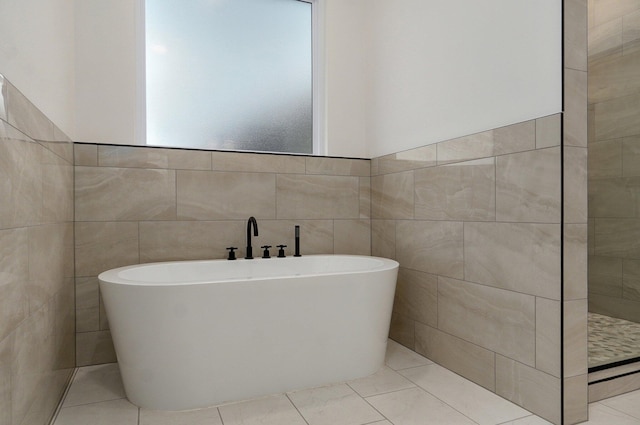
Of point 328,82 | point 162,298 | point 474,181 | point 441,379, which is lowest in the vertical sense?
point 441,379

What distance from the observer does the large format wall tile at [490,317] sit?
67.3 inches

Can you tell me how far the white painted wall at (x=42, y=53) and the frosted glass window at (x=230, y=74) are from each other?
51cm

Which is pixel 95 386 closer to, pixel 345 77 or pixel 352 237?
pixel 352 237

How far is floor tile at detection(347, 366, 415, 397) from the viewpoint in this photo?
1.92m

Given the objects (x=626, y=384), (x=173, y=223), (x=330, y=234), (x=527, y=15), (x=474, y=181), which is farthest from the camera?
(x=330, y=234)

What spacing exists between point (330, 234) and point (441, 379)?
1.22m

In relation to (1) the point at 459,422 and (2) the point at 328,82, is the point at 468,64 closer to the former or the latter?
(2) the point at 328,82

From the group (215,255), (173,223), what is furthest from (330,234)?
(173,223)

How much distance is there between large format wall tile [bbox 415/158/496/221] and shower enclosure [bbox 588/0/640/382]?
3.16ft

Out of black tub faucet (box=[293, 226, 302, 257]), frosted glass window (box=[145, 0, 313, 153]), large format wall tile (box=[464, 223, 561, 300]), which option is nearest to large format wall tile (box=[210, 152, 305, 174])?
frosted glass window (box=[145, 0, 313, 153])

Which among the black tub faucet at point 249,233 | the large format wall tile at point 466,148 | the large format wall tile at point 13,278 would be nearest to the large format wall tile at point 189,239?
the black tub faucet at point 249,233

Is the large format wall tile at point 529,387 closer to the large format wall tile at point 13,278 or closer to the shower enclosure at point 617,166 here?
the shower enclosure at point 617,166

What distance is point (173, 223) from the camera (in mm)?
2447

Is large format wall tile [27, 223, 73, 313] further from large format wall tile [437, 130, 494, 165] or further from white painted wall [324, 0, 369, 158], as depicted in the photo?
large format wall tile [437, 130, 494, 165]
